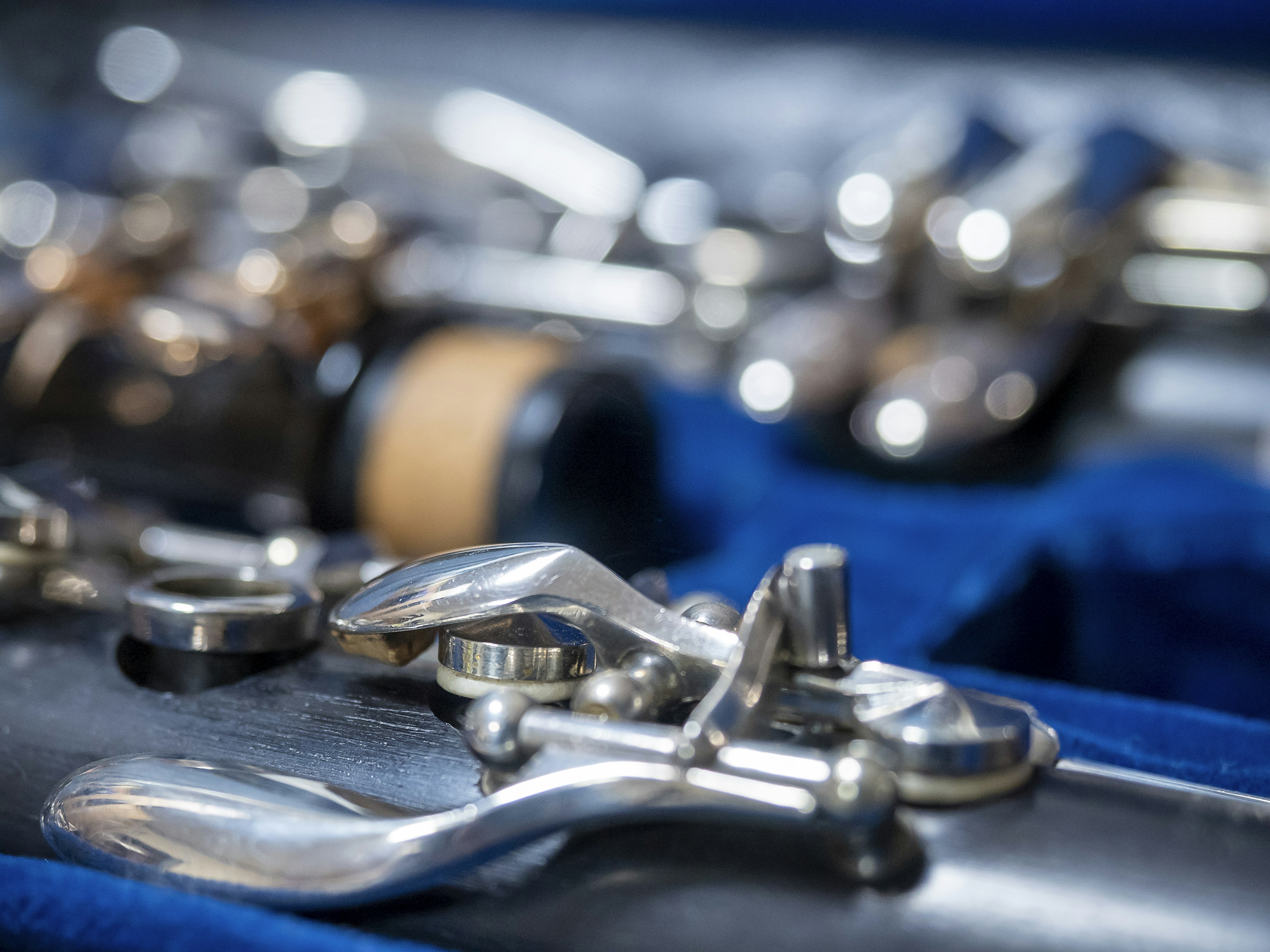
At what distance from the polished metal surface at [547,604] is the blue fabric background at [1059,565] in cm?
15

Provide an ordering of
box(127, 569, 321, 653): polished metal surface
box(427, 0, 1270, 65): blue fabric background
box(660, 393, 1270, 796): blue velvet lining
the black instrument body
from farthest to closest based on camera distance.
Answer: box(427, 0, 1270, 65): blue fabric background
box(660, 393, 1270, 796): blue velvet lining
box(127, 569, 321, 653): polished metal surface
the black instrument body

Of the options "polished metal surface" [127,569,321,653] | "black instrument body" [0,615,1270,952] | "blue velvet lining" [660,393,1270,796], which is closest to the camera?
"black instrument body" [0,615,1270,952]

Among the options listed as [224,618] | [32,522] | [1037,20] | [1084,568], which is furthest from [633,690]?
[1037,20]

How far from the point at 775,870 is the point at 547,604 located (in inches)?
3.0

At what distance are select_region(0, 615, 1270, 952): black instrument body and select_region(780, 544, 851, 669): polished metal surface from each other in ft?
0.12

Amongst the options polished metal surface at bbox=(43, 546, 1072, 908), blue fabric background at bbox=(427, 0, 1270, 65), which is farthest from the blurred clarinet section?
polished metal surface at bbox=(43, 546, 1072, 908)

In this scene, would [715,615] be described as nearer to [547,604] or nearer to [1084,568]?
[547,604]

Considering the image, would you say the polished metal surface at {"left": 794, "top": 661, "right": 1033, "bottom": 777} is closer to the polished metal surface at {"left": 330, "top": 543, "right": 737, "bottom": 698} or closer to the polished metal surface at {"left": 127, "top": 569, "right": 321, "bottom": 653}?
the polished metal surface at {"left": 330, "top": 543, "right": 737, "bottom": 698}

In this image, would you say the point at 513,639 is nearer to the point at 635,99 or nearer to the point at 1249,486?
the point at 1249,486

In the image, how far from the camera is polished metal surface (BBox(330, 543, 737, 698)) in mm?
260

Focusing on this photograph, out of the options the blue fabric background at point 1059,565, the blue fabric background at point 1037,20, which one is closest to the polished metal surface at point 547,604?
the blue fabric background at point 1059,565

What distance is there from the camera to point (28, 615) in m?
0.37

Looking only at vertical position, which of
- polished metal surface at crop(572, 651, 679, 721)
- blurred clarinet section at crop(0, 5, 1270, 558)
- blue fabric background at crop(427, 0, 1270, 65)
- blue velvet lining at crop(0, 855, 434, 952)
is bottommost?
blue velvet lining at crop(0, 855, 434, 952)

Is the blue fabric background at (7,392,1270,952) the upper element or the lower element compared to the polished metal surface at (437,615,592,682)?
lower
